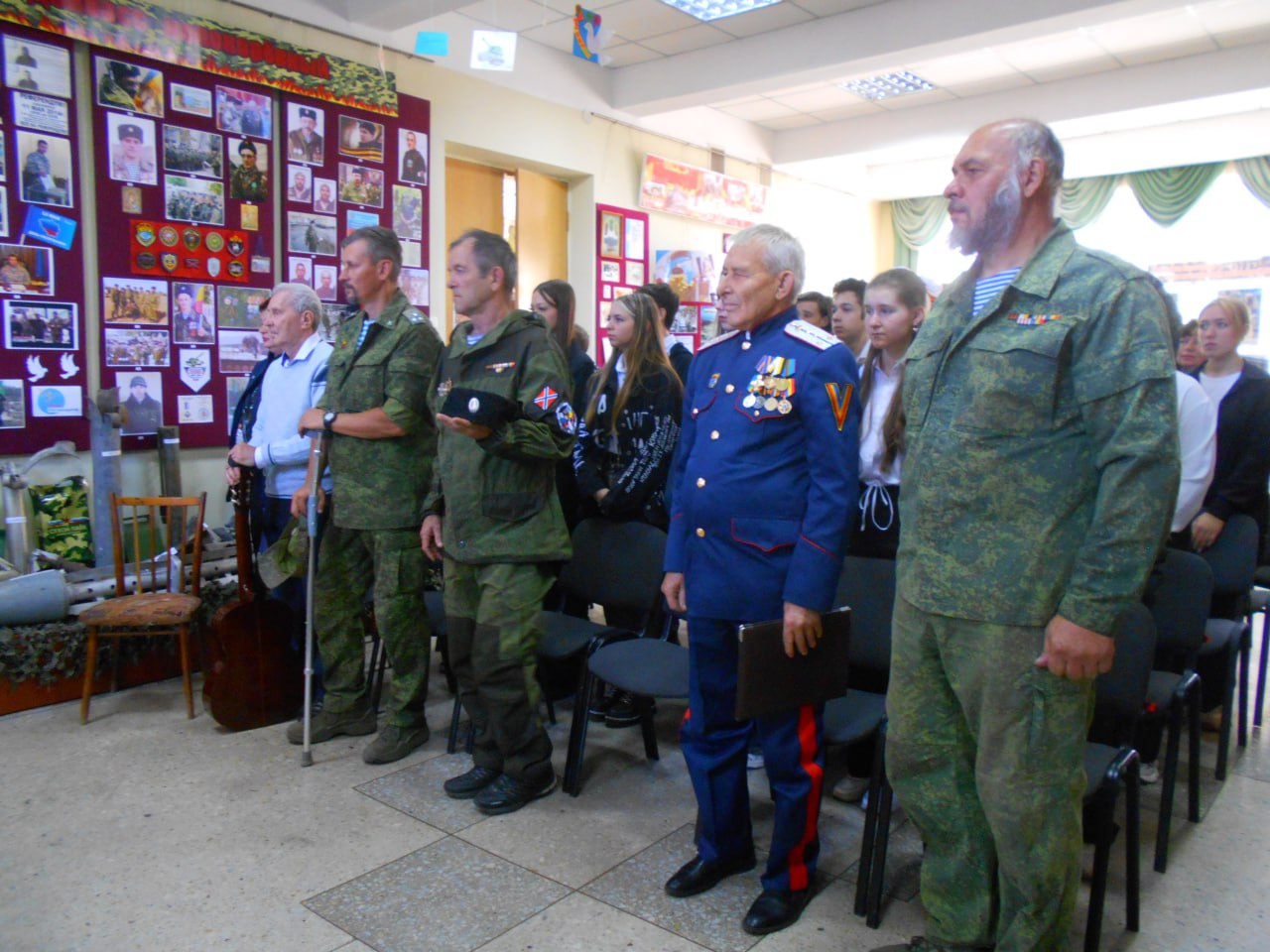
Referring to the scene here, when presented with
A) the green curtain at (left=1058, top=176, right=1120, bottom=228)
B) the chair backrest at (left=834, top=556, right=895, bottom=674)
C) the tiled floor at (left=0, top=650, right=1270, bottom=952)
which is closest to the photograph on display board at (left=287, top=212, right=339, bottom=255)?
→ the tiled floor at (left=0, top=650, right=1270, bottom=952)

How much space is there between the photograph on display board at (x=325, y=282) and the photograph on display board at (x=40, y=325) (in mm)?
1164

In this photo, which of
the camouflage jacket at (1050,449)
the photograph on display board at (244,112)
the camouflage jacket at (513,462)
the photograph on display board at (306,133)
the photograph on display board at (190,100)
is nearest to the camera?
the camouflage jacket at (1050,449)

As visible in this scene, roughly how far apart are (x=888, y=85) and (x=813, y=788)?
253 inches

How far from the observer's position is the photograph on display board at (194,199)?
4.29 meters

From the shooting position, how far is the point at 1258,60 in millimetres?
6156

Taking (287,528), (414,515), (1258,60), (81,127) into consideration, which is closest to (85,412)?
(81,127)

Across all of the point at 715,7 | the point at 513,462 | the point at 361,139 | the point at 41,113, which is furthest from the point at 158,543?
the point at 715,7

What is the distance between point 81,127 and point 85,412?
4.03ft

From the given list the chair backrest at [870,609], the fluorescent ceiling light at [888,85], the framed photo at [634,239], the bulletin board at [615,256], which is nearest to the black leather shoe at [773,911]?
the chair backrest at [870,609]

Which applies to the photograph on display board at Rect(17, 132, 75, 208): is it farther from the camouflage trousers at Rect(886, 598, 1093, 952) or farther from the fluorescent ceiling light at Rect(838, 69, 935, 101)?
the fluorescent ceiling light at Rect(838, 69, 935, 101)

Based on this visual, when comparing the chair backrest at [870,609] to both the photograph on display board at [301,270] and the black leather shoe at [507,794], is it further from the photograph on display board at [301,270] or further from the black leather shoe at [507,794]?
the photograph on display board at [301,270]

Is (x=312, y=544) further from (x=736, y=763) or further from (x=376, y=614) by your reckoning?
(x=736, y=763)

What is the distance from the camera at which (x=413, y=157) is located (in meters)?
5.28

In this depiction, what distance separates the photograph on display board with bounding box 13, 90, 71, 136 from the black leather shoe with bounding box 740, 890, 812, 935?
13.4 ft
